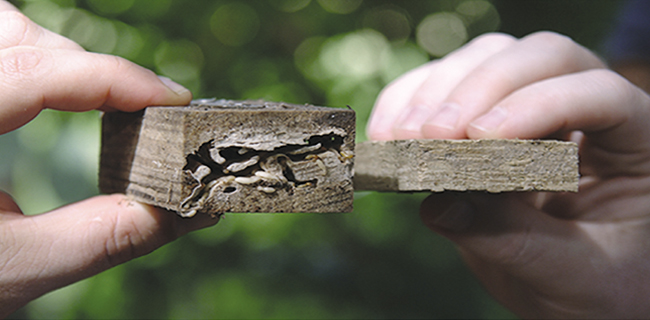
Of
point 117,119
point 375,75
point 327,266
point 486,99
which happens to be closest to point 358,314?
point 327,266

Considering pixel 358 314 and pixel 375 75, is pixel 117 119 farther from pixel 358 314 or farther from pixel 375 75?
pixel 358 314

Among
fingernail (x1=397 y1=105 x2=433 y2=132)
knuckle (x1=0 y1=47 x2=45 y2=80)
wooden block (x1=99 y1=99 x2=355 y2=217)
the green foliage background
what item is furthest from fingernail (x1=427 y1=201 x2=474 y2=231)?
the green foliage background

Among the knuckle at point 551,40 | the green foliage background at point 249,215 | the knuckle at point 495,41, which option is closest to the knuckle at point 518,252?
the knuckle at point 551,40

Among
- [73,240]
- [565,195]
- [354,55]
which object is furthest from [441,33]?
[73,240]

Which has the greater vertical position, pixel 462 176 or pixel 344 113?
pixel 344 113

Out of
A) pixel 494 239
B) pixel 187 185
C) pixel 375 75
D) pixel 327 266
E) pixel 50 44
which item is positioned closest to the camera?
pixel 187 185

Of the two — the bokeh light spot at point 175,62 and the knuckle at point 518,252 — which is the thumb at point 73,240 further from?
the bokeh light spot at point 175,62
